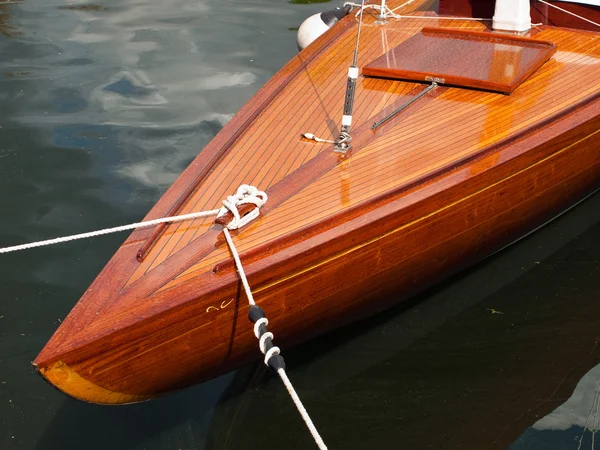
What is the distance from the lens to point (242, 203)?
3.48m

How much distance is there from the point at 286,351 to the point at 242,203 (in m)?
0.89

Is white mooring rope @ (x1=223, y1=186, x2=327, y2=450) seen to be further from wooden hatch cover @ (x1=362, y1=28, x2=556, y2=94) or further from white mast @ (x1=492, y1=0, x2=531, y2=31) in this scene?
white mast @ (x1=492, y1=0, x2=531, y2=31)

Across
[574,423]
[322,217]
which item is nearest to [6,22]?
[322,217]

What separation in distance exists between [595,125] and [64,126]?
3.98 meters

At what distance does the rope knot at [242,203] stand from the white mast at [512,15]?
270cm

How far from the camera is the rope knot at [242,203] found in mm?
3426

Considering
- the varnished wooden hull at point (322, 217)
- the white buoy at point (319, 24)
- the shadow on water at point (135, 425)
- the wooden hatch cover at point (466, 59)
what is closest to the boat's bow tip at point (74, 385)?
the varnished wooden hull at point (322, 217)

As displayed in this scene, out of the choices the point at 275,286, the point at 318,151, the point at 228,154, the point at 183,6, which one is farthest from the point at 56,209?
the point at 183,6

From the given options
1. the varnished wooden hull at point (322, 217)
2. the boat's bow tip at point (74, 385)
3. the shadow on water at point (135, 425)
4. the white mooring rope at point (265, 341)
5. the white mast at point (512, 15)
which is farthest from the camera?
the white mast at point (512, 15)

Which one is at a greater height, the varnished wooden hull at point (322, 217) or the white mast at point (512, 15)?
the white mast at point (512, 15)

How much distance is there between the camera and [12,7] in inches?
346

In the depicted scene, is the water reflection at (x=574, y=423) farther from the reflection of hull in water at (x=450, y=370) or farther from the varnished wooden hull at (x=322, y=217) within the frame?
the varnished wooden hull at (x=322, y=217)

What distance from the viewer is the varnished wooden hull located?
3146 mm

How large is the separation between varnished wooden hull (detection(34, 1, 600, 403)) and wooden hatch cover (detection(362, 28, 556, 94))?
0.08 metres
